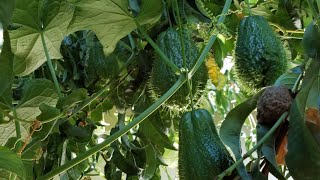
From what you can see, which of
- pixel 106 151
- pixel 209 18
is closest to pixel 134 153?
pixel 106 151

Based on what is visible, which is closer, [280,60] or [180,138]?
[180,138]

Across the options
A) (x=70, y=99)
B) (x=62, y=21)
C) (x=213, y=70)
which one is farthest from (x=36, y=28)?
(x=213, y=70)

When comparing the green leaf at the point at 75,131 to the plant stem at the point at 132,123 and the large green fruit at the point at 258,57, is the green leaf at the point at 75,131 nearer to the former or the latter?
the plant stem at the point at 132,123

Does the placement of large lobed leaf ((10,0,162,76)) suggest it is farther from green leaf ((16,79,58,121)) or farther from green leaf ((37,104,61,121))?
green leaf ((37,104,61,121))

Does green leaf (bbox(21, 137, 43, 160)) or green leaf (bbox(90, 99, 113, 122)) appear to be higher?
green leaf (bbox(21, 137, 43, 160))

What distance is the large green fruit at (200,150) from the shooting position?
2.37 feet

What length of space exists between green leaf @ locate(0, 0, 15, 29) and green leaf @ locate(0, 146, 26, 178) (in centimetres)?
20

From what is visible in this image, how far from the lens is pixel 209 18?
1.05 metres

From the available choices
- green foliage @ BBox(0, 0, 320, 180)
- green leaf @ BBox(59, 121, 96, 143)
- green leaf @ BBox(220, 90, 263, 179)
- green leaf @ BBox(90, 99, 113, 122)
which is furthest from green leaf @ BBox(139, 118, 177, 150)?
green leaf @ BBox(220, 90, 263, 179)

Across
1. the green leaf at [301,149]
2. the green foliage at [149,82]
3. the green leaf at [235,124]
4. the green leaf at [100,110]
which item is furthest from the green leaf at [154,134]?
the green leaf at [301,149]

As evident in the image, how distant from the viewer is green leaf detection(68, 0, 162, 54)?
3.04 ft

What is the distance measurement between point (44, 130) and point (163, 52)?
0.22 meters

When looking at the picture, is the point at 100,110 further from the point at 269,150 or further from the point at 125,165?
the point at 269,150

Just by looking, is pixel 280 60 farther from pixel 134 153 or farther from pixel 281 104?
pixel 134 153
